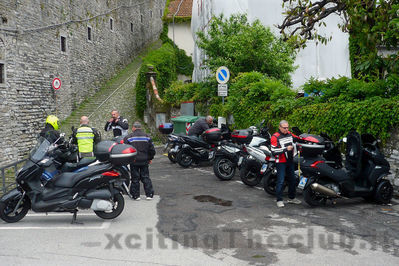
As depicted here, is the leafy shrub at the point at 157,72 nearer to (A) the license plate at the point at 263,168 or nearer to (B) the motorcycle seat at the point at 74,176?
(A) the license plate at the point at 263,168

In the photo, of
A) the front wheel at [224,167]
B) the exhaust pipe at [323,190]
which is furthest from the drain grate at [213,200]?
the front wheel at [224,167]

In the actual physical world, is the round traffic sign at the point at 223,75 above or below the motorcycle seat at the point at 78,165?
above

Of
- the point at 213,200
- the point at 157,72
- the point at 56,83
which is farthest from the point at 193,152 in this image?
the point at 157,72

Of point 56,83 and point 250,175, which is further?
point 56,83

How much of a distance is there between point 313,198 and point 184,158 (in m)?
5.80

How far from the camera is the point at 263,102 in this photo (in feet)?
42.9

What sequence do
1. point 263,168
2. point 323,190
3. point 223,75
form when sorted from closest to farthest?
point 323,190 < point 263,168 < point 223,75

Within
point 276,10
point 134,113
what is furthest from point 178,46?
point 276,10

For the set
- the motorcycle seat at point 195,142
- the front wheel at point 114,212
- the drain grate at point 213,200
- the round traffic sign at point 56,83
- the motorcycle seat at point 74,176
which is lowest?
the drain grate at point 213,200

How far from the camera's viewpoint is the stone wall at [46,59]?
19.2 m

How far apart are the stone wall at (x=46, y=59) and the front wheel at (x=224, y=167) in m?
12.1

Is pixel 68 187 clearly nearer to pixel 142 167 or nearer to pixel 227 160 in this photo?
pixel 142 167

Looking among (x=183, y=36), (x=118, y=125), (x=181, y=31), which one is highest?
(x=181, y=31)

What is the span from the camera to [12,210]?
7078 mm
